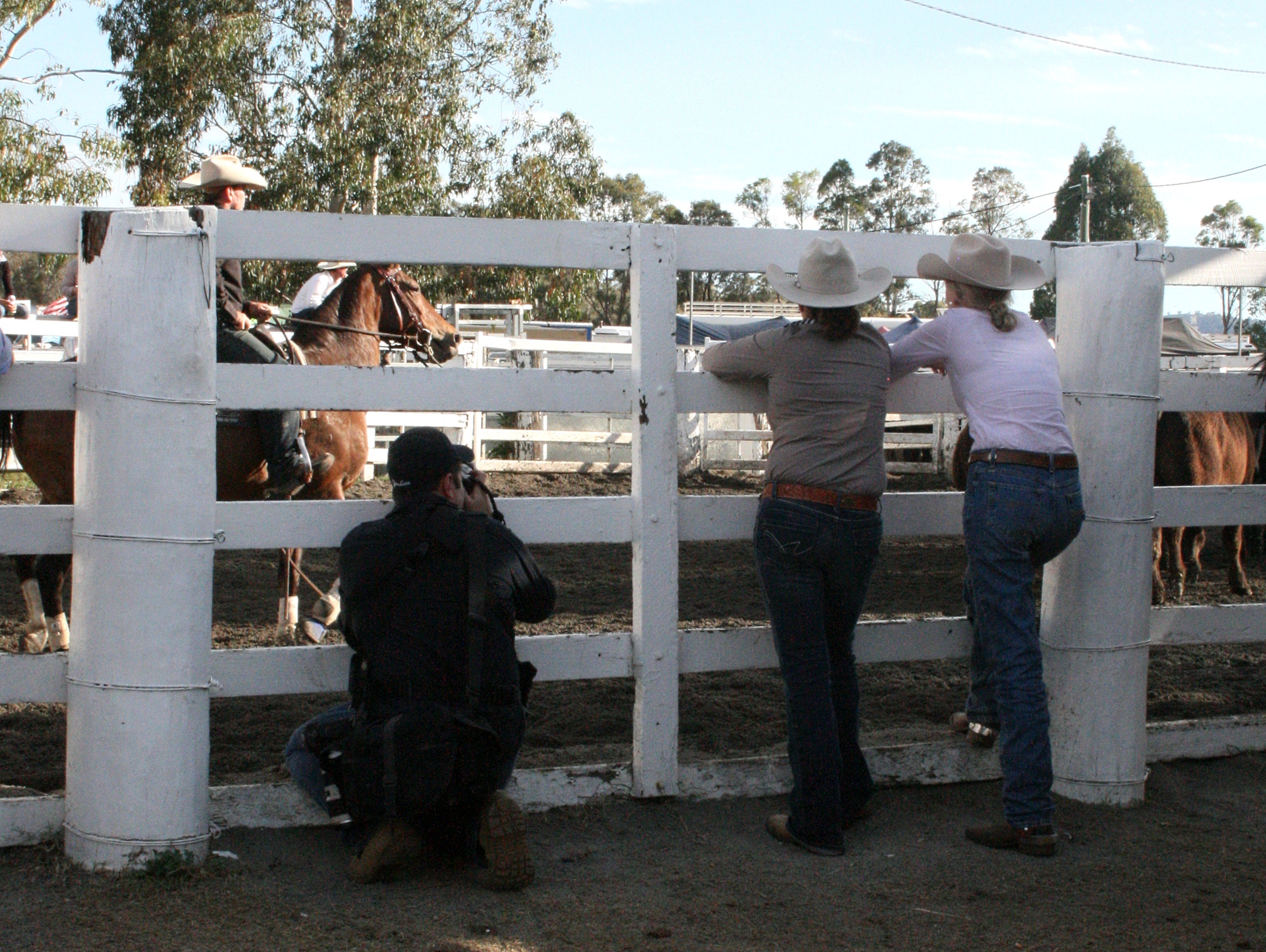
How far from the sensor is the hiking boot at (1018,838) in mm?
3615

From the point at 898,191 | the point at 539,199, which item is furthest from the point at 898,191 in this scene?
the point at 539,199

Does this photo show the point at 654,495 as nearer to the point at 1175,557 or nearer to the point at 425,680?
A: the point at 425,680

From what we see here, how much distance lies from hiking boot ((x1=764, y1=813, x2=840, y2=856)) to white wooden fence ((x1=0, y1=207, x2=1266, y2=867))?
0.29 meters

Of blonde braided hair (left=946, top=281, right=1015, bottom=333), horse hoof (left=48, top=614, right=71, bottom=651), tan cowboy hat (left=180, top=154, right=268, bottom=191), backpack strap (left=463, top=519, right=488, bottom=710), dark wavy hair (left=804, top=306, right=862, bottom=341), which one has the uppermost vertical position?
tan cowboy hat (left=180, top=154, right=268, bottom=191)

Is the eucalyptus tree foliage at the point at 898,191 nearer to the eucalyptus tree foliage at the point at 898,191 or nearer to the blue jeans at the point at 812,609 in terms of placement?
the eucalyptus tree foliage at the point at 898,191

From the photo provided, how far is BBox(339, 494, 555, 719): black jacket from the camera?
3.23 metres

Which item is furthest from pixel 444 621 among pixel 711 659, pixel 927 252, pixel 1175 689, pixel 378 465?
pixel 378 465

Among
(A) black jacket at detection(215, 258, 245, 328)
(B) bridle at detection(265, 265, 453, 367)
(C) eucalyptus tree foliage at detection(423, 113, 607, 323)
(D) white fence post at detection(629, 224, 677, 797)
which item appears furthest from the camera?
(C) eucalyptus tree foliage at detection(423, 113, 607, 323)

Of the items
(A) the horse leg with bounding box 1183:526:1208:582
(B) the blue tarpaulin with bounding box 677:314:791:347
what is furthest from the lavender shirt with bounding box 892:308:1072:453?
(B) the blue tarpaulin with bounding box 677:314:791:347

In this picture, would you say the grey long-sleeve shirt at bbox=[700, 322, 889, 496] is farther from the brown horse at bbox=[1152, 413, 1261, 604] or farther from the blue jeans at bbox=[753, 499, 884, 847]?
the brown horse at bbox=[1152, 413, 1261, 604]

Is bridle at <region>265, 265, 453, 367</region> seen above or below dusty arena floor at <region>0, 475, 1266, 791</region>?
above

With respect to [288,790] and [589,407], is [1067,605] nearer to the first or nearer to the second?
[589,407]

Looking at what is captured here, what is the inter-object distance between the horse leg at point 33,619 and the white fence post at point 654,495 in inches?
158

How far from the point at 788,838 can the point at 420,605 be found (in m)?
1.34
